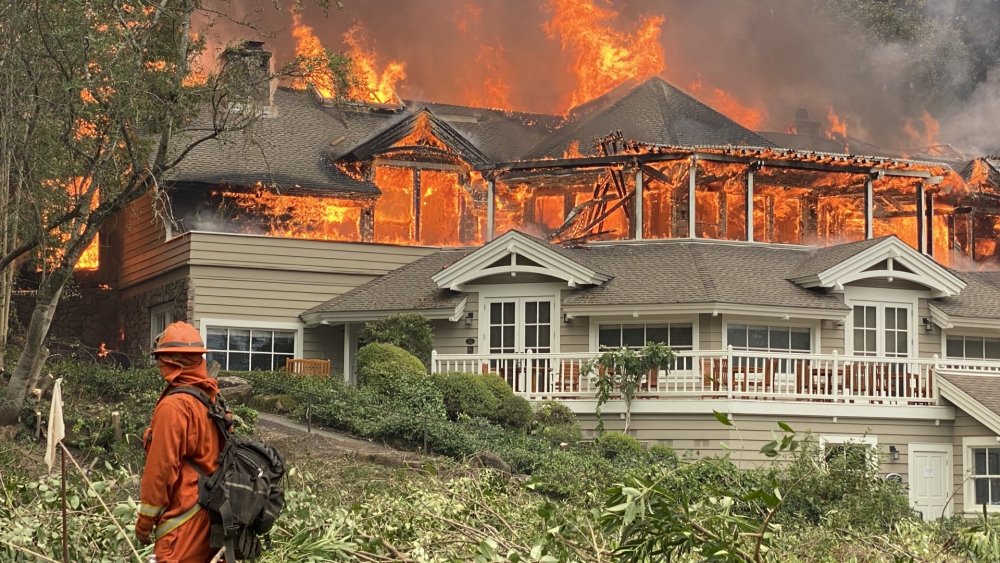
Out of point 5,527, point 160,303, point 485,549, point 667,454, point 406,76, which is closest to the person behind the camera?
point 485,549

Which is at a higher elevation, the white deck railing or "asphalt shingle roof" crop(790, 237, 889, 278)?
"asphalt shingle roof" crop(790, 237, 889, 278)

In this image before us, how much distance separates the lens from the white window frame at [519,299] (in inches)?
1182

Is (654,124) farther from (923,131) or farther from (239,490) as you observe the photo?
(239,490)

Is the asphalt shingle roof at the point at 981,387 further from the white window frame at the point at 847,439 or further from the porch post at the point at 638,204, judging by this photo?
the porch post at the point at 638,204

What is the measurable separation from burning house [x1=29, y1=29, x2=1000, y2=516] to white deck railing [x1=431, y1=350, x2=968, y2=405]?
7cm

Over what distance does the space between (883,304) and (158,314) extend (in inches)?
601

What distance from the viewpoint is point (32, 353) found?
73.4ft

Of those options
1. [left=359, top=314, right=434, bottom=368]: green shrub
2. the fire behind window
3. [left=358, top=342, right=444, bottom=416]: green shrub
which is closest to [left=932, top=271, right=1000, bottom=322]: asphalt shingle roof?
[left=359, top=314, right=434, bottom=368]: green shrub

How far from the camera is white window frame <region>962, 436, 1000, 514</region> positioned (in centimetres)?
2741

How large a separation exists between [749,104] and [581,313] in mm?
15293

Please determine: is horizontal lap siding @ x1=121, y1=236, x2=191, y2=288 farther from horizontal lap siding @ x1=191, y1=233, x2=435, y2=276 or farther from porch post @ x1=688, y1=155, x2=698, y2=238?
porch post @ x1=688, y1=155, x2=698, y2=238

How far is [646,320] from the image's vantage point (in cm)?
2944

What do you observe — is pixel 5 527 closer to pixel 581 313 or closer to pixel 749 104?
pixel 581 313

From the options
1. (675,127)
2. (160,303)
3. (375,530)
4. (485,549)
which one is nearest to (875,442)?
(675,127)
